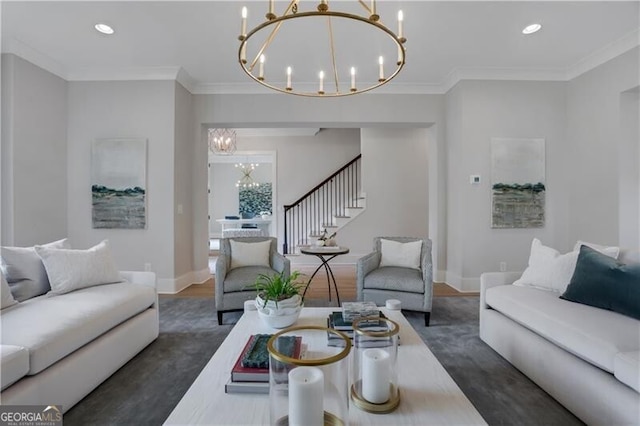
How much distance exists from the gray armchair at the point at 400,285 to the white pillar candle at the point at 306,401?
2242mm

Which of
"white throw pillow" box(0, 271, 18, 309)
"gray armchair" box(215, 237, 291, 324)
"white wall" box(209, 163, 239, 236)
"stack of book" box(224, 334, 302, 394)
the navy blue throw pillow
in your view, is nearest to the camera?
"stack of book" box(224, 334, 302, 394)

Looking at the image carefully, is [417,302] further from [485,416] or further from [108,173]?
[108,173]

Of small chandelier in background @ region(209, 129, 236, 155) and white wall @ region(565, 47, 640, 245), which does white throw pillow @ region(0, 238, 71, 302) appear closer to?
small chandelier in background @ region(209, 129, 236, 155)

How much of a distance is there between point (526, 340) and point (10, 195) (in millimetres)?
5212

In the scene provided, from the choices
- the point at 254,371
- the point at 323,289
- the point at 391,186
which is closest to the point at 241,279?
the point at 323,289

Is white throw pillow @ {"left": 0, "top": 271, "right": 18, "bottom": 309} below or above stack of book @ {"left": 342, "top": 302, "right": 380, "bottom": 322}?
above

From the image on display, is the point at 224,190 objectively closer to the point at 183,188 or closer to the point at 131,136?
the point at 183,188

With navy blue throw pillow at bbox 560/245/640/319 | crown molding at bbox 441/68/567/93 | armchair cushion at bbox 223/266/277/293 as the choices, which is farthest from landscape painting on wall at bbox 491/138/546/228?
armchair cushion at bbox 223/266/277/293

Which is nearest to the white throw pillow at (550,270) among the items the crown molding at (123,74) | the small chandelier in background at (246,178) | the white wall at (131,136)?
the white wall at (131,136)

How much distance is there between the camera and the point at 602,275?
2059mm

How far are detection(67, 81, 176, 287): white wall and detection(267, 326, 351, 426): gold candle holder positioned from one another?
3682mm

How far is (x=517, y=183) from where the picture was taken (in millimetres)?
4387

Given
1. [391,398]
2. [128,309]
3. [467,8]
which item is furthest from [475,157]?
[128,309]

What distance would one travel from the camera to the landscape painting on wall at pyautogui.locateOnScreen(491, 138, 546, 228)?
14.3 ft
